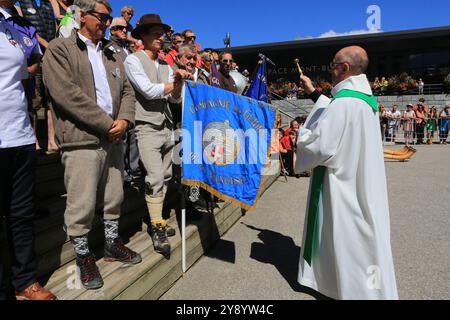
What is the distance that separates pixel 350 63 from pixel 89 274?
9.47 feet

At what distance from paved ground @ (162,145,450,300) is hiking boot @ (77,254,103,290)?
858 mm

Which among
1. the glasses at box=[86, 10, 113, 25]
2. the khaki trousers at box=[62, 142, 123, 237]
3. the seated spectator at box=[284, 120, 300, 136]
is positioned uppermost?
the glasses at box=[86, 10, 113, 25]

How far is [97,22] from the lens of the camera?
116 inches

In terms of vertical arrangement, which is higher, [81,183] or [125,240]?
[81,183]

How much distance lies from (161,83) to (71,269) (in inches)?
78.1

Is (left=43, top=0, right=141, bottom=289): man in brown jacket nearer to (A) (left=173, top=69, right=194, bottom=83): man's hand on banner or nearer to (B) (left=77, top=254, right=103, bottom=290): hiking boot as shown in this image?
(B) (left=77, top=254, right=103, bottom=290): hiking boot

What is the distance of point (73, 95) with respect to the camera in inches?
108

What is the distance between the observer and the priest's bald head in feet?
10.8

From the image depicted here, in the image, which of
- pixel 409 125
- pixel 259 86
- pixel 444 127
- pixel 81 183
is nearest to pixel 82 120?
pixel 81 183

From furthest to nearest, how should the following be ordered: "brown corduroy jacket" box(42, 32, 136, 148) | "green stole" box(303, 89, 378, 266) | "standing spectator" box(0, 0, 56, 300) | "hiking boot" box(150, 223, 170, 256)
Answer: "hiking boot" box(150, 223, 170, 256)
"green stole" box(303, 89, 378, 266)
"brown corduroy jacket" box(42, 32, 136, 148)
"standing spectator" box(0, 0, 56, 300)

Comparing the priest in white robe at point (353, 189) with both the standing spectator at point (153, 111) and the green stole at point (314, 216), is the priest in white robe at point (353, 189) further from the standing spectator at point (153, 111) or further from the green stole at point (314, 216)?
the standing spectator at point (153, 111)

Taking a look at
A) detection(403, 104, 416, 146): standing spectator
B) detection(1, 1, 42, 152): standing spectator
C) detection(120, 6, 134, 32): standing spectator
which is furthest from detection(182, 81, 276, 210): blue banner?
detection(403, 104, 416, 146): standing spectator

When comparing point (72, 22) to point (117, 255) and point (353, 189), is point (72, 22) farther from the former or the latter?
point (353, 189)

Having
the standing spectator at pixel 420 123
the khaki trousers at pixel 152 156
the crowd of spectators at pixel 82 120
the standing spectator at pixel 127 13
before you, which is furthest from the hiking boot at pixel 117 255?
the standing spectator at pixel 420 123
